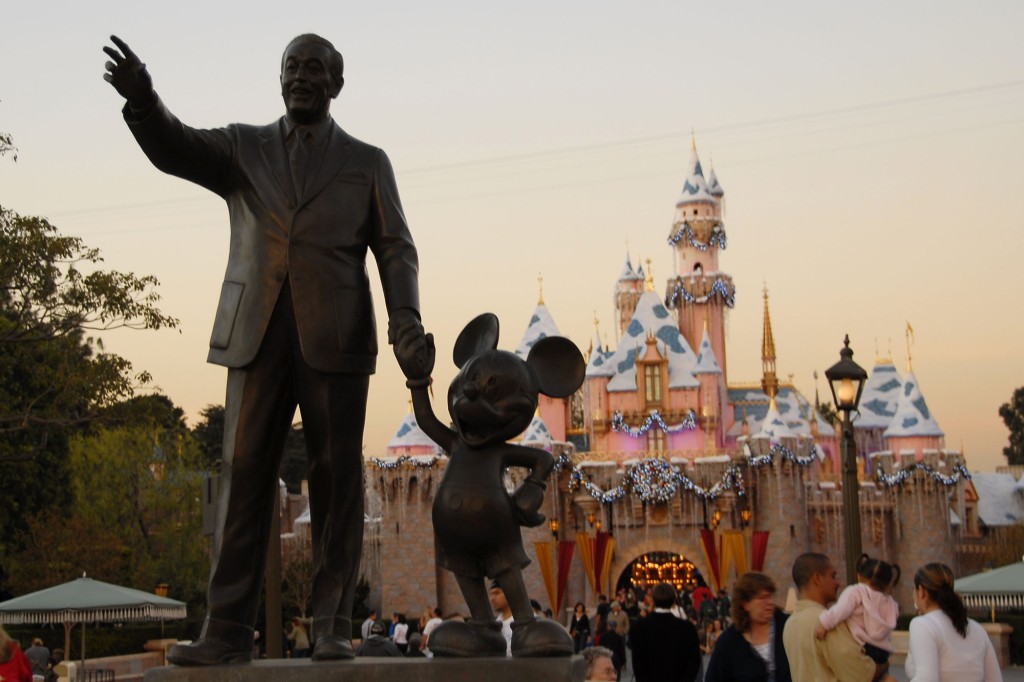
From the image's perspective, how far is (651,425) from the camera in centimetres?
5009

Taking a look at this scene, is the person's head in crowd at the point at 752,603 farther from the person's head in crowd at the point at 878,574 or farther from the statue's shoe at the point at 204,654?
the statue's shoe at the point at 204,654

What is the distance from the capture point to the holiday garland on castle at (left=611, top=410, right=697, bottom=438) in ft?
164

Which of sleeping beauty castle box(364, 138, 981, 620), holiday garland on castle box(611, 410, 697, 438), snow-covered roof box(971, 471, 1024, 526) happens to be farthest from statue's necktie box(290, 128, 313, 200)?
snow-covered roof box(971, 471, 1024, 526)

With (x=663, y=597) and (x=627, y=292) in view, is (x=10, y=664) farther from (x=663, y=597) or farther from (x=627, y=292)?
(x=627, y=292)

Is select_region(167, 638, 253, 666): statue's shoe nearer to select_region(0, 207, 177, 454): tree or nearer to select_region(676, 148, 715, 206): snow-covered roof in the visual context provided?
select_region(0, 207, 177, 454): tree

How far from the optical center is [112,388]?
21.2 meters

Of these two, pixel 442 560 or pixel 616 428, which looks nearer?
pixel 442 560

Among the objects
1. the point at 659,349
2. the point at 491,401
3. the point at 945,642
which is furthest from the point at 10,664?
the point at 659,349

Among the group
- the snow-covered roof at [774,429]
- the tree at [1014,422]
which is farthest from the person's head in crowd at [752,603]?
the tree at [1014,422]

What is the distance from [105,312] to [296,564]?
26.8 m

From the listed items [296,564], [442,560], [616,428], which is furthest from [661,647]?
[616,428]

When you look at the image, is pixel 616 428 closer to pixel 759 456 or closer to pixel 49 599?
pixel 759 456

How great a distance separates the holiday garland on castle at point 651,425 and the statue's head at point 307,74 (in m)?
44.9

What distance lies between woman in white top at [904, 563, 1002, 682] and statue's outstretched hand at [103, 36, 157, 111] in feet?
10.6
